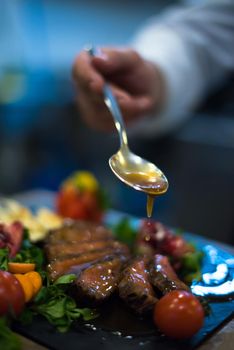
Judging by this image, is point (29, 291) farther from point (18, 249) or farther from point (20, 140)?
point (20, 140)

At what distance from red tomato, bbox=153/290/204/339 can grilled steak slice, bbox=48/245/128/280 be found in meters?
0.30

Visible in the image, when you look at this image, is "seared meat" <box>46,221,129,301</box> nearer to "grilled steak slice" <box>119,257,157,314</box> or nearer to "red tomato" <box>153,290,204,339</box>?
"grilled steak slice" <box>119,257,157,314</box>

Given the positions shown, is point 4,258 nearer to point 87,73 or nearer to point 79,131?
point 87,73

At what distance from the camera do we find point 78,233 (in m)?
1.53

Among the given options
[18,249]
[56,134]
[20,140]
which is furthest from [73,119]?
[18,249]

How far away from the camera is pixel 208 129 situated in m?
3.05

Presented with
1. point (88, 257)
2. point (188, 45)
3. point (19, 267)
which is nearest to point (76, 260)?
point (88, 257)

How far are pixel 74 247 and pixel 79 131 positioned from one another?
256cm

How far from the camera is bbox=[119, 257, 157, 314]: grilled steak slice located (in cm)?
111

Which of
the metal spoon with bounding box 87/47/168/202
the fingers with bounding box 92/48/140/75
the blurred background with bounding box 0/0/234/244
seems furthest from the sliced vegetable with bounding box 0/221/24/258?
the blurred background with bounding box 0/0/234/244

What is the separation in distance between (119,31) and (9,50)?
120 centimetres

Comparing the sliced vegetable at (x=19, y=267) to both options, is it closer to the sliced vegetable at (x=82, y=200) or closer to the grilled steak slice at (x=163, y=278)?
the grilled steak slice at (x=163, y=278)

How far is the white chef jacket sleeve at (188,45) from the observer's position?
6.45ft

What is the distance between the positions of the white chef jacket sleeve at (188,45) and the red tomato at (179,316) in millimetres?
1113
